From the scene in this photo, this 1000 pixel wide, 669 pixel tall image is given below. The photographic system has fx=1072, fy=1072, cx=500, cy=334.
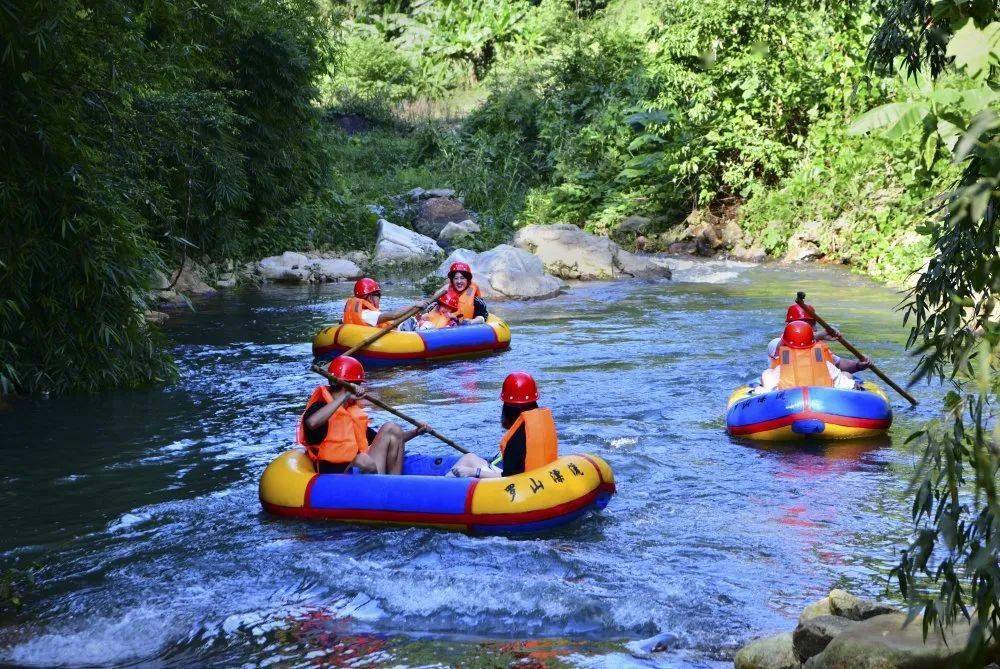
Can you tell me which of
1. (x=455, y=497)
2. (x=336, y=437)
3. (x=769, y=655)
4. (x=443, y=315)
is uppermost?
(x=443, y=315)

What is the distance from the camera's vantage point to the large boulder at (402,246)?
21312mm

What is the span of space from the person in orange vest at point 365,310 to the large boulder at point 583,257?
7460 mm

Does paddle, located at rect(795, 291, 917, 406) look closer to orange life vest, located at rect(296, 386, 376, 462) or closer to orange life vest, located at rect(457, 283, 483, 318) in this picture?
orange life vest, located at rect(296, 386, 376, 462)

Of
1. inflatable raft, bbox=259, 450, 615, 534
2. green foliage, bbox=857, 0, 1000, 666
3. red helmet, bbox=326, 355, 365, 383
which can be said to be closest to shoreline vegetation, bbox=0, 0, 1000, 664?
green foliage, bbox=857, 0, 1000, 666

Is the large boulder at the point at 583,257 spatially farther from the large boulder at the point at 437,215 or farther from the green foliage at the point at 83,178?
the green foliage at the point at 83,178

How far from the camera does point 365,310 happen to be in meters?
12.1

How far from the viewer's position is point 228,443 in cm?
854

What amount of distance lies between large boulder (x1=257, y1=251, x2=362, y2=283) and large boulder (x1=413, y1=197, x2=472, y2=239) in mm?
3657

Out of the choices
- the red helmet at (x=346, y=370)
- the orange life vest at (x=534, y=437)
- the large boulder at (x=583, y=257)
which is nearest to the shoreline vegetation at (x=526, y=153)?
the large boulder at (x=583, y=257)

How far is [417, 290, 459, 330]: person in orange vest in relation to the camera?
12.8 metres

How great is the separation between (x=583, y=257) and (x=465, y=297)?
6725 mm

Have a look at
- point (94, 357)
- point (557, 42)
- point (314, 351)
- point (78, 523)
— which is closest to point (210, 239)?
point (314, 351)

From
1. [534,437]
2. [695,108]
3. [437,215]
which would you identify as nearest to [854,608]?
[534,437]

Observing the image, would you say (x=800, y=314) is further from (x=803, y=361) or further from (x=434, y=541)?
(x=434, y=541)
